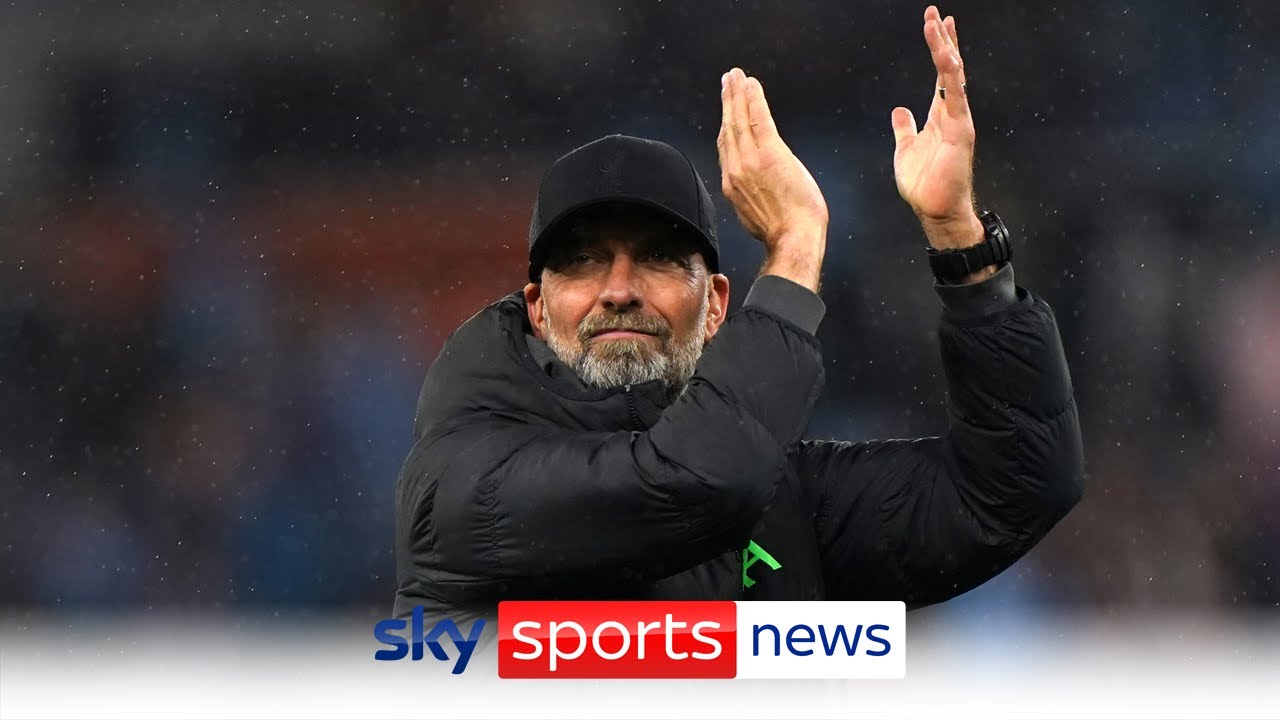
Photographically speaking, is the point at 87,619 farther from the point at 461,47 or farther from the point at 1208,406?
the point at 1208,406

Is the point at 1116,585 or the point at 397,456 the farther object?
the point at 397,456

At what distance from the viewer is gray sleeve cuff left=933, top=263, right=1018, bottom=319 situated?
183 cm

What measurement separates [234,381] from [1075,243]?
353 centimetres

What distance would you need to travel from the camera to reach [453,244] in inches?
233

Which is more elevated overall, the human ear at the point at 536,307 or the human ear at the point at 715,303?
the human ear at the point at 715,303

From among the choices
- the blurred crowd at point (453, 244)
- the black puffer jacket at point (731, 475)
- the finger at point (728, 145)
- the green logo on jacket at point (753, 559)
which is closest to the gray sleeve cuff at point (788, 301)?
the black puffer jacket at point (731, 475)

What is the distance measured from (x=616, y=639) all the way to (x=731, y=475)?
355 mm

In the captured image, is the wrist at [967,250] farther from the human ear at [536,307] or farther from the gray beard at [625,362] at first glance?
the human ear at [536,307]

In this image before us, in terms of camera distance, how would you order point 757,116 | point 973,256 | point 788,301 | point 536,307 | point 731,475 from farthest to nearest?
point 536,307 → point 973,256 → point 757,116 → point 788,301 → point 731,475

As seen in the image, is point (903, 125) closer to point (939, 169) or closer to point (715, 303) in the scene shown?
point (939, 169)

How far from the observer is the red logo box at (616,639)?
5.69 feet

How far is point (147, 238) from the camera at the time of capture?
19.4 feet

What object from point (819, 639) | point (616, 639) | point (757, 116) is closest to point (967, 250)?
point (757, 116)

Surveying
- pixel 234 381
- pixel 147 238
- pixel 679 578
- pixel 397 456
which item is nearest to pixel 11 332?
pixel 147 238
